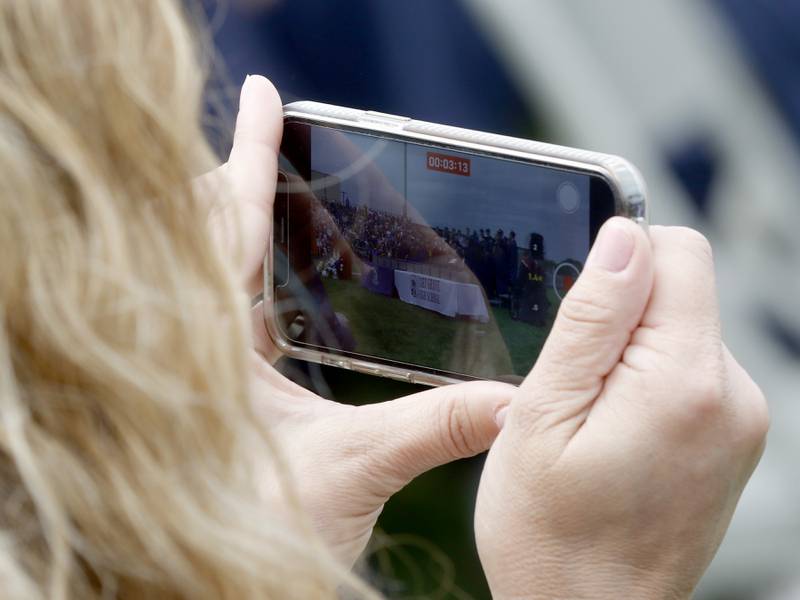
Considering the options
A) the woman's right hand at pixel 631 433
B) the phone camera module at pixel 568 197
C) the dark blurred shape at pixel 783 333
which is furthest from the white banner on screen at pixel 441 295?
the dark blurred shape at pixel 783 333

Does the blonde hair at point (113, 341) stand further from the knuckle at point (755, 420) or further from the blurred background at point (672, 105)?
the blurred background at point (672, 105)

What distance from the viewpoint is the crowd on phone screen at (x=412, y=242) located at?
2.31ft

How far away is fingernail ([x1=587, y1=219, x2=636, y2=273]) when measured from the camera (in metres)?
0.49

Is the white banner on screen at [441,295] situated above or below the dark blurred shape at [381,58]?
below

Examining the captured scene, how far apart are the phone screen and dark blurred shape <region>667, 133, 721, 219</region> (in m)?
0.45

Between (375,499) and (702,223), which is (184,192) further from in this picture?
(702,223)

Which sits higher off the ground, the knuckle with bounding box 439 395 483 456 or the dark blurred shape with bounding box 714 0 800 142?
the dark blurred shape with bounding box 714 0 800 142

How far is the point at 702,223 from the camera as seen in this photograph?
3.45ft

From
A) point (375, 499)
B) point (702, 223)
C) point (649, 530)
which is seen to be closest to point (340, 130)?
point (375, 499)

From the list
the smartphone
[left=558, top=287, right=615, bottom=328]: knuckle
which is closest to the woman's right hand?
[left=558, top=287, right=615, bottom=328]: knuckle

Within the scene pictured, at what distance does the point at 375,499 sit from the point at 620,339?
27 cm

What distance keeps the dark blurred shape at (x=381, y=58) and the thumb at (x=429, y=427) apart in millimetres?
540

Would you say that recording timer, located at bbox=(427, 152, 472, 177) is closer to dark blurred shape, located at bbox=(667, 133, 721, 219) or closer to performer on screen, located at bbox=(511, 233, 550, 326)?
performer on screen, located at bbox=(511, 233, 550, 326)

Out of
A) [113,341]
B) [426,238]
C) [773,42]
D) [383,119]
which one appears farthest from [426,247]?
[773,42]
